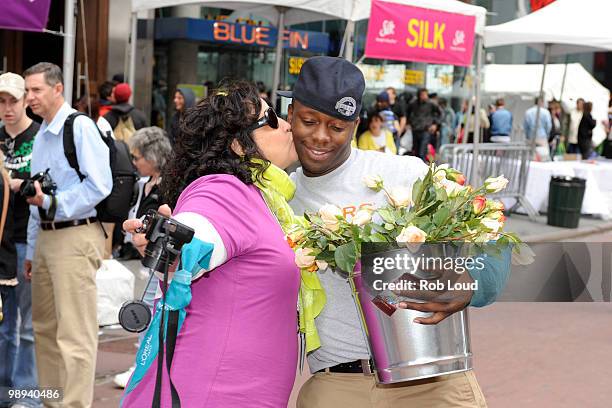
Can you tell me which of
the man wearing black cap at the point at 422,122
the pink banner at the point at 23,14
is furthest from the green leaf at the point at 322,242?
the man wearing black cap at the point at 422,122

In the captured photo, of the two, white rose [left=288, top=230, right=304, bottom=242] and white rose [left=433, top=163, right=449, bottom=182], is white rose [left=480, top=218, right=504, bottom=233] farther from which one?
white rose [left=288, top=230, right=304, bottom=242]

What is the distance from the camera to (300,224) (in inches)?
106

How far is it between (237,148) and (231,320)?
1.67 feet

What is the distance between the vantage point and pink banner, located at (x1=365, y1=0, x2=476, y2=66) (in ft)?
35.2

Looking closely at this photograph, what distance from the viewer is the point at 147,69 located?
56.0ft

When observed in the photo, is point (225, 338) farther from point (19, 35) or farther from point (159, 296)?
point (19, 35)

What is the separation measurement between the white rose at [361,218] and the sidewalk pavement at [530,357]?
10.3 feet

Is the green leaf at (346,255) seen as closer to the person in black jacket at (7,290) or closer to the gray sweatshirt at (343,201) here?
the gray sweatshirt at (343,201)

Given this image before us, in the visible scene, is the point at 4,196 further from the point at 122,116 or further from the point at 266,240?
the point at 122,116

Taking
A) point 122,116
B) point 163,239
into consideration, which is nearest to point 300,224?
point 163,239

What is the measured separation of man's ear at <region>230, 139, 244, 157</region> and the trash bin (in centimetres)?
1212

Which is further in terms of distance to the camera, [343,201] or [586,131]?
[586,131]

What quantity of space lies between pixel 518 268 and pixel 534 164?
43.4 ft

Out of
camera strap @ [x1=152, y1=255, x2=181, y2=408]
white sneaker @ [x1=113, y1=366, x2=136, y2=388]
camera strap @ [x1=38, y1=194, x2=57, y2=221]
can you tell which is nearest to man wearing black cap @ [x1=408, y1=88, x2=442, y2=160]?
white sneaker @ [x1=113, y1=366, x2=136, y2=388]
